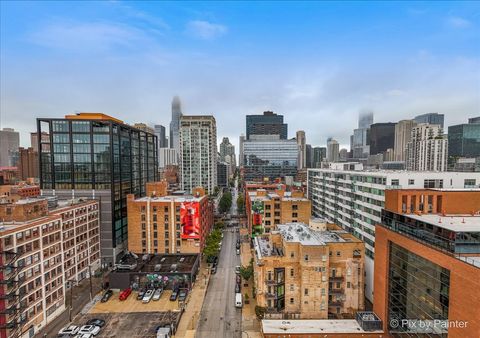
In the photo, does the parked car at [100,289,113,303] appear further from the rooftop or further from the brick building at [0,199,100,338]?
the rooftop

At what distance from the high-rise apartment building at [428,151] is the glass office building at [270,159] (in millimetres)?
89974

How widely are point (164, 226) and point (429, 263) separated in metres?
61.3

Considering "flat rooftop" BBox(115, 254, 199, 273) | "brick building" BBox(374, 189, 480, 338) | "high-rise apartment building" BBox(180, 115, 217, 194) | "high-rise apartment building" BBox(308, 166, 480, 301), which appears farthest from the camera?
"high-rise apartment building" BBox(180, 115, 217, 194)

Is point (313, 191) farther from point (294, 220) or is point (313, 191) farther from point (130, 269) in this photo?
point (130, 269)

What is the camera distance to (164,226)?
71.5 meters

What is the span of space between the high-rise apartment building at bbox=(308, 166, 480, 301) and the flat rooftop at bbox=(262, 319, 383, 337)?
636 inches

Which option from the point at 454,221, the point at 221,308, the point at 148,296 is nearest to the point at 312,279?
the point at 221,308

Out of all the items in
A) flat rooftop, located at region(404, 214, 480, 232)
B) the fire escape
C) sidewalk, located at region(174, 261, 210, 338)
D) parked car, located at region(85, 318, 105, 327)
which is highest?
flat rooftop, located at region(404, 214, 480, 232)

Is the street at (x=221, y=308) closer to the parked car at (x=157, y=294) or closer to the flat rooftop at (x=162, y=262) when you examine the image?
the flat rooftop at (x=162, y=262)

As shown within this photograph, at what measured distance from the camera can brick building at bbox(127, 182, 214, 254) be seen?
234 feet

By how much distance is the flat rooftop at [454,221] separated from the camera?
2903cm

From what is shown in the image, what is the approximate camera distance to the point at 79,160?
239 feet

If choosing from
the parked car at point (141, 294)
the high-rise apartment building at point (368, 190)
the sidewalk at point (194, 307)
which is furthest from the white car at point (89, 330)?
the high-rise apartment building at point (368, 190)

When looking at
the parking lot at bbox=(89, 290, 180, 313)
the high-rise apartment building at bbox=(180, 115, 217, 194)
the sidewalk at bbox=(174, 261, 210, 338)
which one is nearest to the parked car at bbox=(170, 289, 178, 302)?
the parking lot at bbox=(89, 290, 180, 313)
